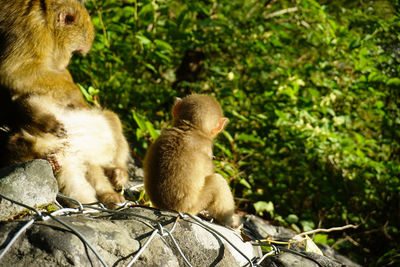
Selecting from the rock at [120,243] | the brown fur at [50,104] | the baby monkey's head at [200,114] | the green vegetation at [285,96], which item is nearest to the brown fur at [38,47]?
the brown fur at [50,104]

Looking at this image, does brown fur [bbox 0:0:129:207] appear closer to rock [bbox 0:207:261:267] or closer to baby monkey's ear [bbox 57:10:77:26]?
baby monkey's ear [bbox 57:10:77:26]

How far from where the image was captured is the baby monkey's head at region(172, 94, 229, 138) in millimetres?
3121

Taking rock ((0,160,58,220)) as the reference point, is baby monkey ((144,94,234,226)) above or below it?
below

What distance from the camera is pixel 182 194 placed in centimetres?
275

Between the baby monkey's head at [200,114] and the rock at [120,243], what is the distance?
91 cm

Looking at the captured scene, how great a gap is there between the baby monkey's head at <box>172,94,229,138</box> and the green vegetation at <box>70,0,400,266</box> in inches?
36.8

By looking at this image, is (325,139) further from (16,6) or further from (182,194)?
(16,6)

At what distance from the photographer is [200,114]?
3121mm

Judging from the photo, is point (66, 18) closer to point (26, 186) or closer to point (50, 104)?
point (50, 104)

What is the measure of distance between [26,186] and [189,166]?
3.95 feet

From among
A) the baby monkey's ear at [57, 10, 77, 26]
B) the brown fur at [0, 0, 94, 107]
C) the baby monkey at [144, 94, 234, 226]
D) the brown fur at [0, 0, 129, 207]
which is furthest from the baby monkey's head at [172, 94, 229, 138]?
the baby monkey's ear at [57, 10, 77, 26]

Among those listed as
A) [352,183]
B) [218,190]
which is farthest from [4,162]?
[352,183]

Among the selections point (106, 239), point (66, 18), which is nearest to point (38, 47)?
point (66, 18)

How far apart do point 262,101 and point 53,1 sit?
339cm
